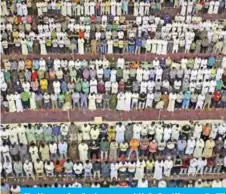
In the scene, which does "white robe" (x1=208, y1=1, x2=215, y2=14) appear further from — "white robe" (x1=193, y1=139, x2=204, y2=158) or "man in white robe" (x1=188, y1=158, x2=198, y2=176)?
"man in white robe" (x1=188, y1=158, x2=198, y2=176)

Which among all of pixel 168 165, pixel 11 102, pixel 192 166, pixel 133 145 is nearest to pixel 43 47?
pixel 11 102

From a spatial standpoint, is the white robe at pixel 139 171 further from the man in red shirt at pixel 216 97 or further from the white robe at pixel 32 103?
the white robe at pixel 32 103

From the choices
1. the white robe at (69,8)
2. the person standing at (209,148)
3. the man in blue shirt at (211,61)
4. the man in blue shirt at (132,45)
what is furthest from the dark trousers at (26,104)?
the man in blue shirt at (211,61)

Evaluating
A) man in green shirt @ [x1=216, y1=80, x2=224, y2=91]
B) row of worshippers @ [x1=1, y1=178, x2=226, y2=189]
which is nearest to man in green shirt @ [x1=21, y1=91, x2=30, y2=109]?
row of worshippers @ [x1=1, y1=178, x2=226, y2=189]

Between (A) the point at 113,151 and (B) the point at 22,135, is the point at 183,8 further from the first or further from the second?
(B) the point at 22,135

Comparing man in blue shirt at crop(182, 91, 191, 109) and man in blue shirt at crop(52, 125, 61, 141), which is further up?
man in blue shirt at crop(182, 91, 191, 109)

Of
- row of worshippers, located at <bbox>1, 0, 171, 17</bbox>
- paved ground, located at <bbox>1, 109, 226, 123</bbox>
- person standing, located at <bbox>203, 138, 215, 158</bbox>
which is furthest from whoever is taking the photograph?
row of worshippers, located at <bbox>1, 0, 171, 17</bbox>

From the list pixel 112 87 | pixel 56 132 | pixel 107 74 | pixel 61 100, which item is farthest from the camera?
pixel 107 74
